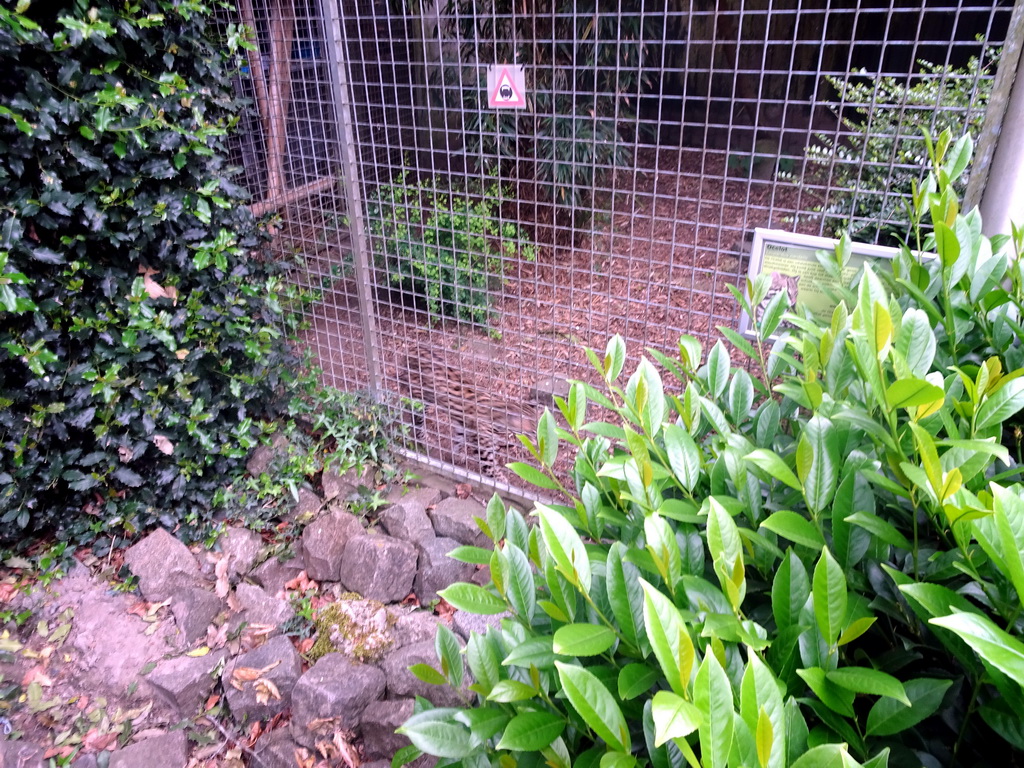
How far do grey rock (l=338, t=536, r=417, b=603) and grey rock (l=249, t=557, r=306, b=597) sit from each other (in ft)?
0.86

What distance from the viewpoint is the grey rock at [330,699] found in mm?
2207

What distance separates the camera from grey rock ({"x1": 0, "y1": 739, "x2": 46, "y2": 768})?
2.07 meters

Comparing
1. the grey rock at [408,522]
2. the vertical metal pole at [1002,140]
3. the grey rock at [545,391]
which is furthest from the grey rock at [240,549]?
the vertical metal pole at [1002,140]

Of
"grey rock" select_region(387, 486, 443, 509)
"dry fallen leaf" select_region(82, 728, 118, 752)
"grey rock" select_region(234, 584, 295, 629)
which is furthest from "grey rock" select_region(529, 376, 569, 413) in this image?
"dry fallen leaf" select_region(82, 728, 118, 752)

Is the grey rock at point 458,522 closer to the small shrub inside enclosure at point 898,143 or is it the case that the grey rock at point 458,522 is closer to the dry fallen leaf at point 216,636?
the dry fallen leaf at point 216,636

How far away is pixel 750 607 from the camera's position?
91cm

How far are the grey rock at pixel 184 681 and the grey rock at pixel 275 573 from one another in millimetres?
393

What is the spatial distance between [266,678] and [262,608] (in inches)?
13.5

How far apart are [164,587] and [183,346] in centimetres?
96

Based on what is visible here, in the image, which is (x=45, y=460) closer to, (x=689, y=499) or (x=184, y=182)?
(x=184, y=182)

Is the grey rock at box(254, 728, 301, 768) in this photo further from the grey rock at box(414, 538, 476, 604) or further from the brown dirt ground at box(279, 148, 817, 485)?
the brown dirt ground at box(279, 148, 817, 485)

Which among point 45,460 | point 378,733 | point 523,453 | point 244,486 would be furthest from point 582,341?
point 45,460

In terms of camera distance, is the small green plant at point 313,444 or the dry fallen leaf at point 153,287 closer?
the dry fallen leaf at point 153,287

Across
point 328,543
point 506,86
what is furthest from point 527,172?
point 328,543
